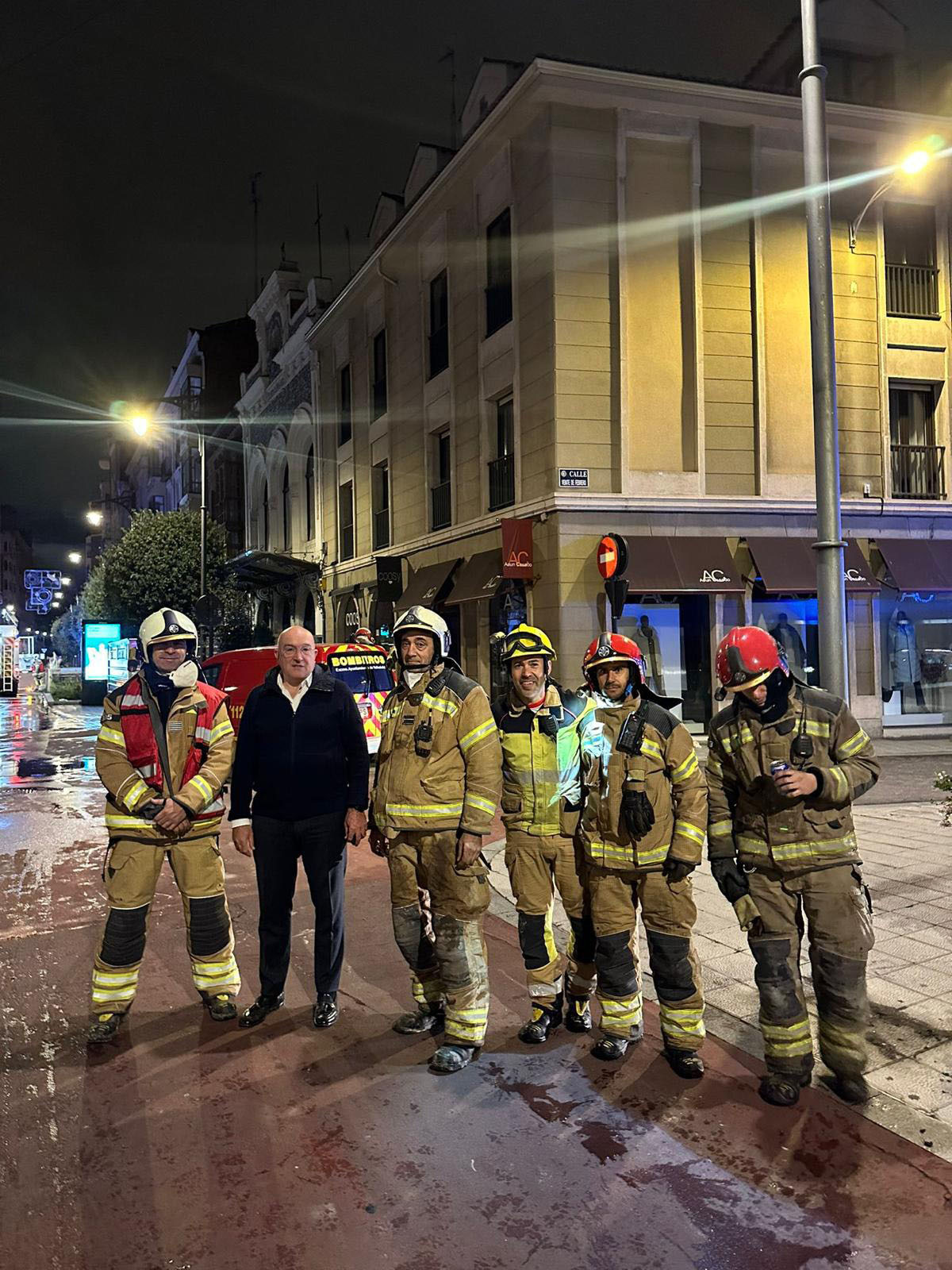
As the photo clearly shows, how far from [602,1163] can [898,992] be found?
2.30m

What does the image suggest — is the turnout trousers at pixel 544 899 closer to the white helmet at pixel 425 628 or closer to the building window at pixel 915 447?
the white helmet at pixel 425 628

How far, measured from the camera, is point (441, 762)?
4.23 m

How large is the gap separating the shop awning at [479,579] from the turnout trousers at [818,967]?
12652 millimetres

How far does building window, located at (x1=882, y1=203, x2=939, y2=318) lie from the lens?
17.6 metres

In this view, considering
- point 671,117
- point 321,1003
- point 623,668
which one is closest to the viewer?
point 623,668

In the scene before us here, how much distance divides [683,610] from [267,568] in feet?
52.5

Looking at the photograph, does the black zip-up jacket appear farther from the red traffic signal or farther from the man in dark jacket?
the red traffic signal

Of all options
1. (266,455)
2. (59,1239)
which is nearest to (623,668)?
(59,1239)

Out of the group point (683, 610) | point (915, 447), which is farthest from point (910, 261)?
point (683, 610)

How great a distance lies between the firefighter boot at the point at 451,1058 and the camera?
3984mm

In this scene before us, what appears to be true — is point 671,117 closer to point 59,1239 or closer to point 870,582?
point 870,582

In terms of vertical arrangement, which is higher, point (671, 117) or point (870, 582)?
point (671, 117)

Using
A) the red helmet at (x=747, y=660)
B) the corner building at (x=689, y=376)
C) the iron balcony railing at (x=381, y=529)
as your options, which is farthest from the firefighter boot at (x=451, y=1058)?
the iron balcony railing at (x=381, y=529)

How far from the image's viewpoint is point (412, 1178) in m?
3.18
